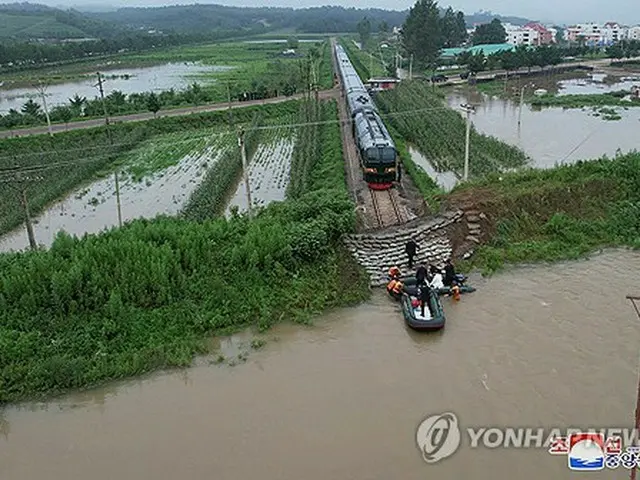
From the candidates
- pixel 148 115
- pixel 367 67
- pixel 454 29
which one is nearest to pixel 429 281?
pixel 148 115

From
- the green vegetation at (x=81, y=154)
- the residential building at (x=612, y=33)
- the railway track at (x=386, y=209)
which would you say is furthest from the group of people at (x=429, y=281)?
the residential building at (x=612, y=33)

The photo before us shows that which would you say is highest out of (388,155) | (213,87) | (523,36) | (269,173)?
(523,36)

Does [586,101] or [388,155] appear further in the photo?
[586,101]

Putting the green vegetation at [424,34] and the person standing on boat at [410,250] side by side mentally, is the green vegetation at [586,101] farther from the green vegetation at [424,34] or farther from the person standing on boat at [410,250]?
the person standing on boat at [410,250]

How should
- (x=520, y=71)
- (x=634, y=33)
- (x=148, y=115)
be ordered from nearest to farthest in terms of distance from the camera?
(x=148, y=115) < (x=520, y=71) < (x=634, y=33)

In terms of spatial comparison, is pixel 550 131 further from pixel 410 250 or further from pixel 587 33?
pixel 587 33

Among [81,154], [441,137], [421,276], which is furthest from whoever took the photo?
[441,137]
